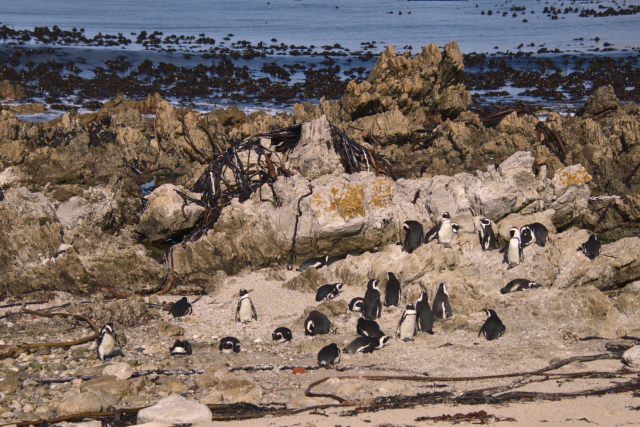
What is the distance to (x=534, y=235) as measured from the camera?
7.75 m

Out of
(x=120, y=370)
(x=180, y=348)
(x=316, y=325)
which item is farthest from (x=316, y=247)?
(x=120, y=370)

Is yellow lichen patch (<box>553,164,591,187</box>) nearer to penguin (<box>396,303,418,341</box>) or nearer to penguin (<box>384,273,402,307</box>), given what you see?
penguin (<box>384,273,402,307</box>)

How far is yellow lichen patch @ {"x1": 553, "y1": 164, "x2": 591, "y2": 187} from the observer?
8.66 meters

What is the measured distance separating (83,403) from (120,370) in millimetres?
845

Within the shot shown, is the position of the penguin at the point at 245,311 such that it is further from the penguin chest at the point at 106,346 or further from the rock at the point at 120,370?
the rock at the point at 120,370

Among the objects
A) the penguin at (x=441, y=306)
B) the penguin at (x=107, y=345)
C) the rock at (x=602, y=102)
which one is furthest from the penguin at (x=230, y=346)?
the rock at (x=602, y=102)

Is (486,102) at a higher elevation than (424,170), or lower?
higher

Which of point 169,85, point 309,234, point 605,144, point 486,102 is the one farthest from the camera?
point 169,85

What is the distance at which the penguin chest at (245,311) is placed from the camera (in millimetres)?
7383

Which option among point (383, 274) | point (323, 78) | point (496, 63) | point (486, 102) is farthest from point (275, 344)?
point (496, 63)

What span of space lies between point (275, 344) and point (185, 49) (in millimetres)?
33633

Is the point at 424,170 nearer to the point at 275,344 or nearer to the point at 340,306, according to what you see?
the point at 340,306

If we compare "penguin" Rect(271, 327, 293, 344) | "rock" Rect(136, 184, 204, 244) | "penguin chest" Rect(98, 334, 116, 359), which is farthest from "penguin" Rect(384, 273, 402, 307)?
"rock" Rect(136, 184, 204, 244)

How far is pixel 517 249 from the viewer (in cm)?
738
